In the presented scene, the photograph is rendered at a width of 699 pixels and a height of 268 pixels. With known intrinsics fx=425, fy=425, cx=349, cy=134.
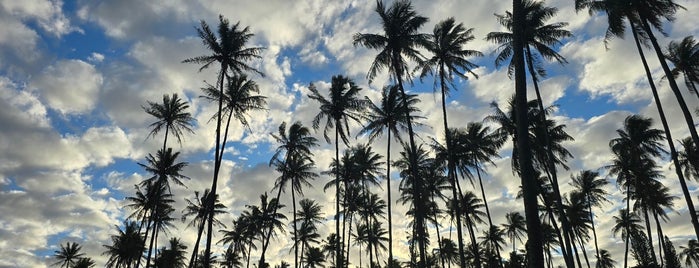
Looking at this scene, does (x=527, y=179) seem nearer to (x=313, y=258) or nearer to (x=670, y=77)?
(x=670, y=77)

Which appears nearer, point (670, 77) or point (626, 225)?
point (670, 77)

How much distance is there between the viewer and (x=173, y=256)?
55.1 m

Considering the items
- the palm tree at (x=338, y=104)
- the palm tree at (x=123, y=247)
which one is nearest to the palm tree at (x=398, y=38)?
the palm tree at (x=338, y=104)

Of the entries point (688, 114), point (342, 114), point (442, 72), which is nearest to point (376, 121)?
point (342, 114)

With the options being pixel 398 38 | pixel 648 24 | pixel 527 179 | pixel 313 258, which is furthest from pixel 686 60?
pixel 313 258

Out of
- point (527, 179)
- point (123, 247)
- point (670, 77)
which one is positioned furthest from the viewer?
point (123, 247)

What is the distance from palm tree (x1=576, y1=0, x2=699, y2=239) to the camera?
2164 cm

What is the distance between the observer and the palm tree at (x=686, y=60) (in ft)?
A: 89.5

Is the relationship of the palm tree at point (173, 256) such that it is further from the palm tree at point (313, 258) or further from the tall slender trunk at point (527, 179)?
the tall slender trunk at point (527, 179)

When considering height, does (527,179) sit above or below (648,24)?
below

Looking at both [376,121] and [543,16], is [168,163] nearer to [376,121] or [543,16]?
[376,121]

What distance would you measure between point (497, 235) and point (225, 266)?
40100 mm

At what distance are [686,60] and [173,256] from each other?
5644 cm

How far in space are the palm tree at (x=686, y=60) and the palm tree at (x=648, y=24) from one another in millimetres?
6141
